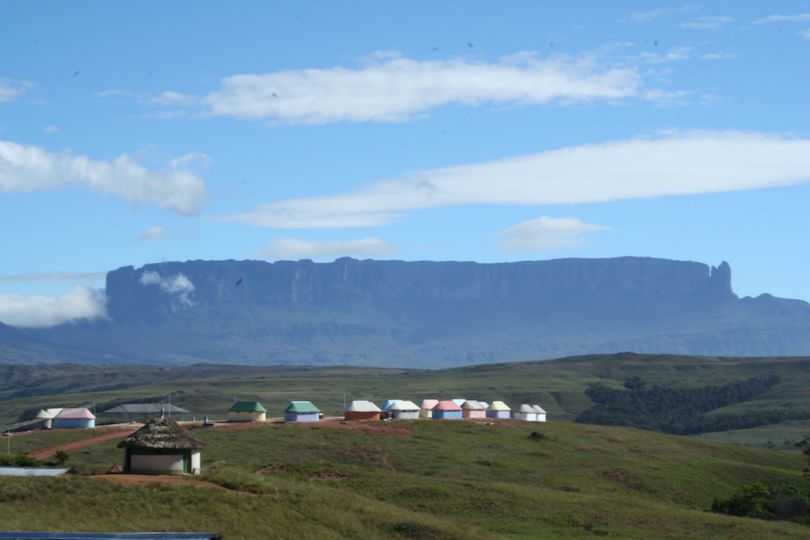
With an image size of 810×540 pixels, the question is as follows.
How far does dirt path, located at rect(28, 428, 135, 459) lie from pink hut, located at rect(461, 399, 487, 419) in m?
39.3

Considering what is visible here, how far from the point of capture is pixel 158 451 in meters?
58.4

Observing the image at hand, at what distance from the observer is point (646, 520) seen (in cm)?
6806

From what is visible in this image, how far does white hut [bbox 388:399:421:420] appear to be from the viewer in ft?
369

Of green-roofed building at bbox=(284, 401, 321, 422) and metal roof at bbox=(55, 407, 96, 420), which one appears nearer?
metal roof at bbox=(55, 407, 96, 420)

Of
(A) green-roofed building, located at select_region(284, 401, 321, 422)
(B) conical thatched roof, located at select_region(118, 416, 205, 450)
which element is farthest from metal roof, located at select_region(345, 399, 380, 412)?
(B) conical thatched roof, located at select_region(118, 416, 205, 450)

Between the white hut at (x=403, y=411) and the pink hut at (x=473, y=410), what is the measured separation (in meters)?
6.99

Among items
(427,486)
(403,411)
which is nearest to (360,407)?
(403,411)

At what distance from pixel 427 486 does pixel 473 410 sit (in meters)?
51.1

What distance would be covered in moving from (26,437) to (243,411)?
1063 inches

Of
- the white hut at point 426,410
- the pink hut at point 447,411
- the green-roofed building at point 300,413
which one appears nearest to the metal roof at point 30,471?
the green-roofed building at point 300,413

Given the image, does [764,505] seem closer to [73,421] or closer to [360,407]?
[360,407]

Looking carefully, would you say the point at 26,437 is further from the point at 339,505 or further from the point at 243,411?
the point at 339,505

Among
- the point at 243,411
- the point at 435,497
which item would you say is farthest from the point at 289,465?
the point at 243,411

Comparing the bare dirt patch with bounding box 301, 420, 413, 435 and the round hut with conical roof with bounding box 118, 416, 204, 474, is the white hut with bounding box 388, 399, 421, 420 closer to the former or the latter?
the bare dirt patch with bounding box 301, 420, 413, 435
